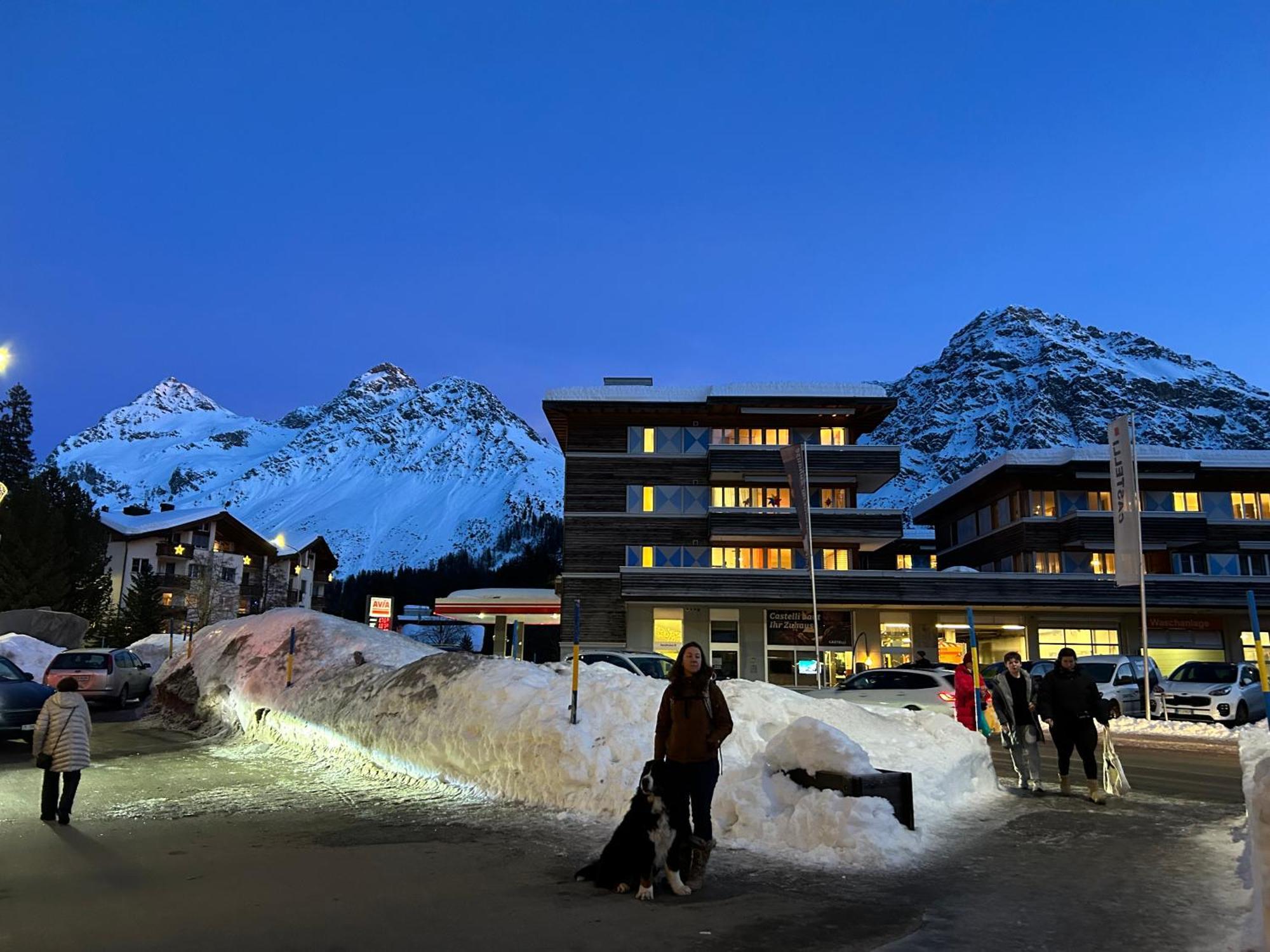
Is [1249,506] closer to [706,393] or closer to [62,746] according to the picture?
[706,393]

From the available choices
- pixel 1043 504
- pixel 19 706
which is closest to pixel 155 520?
pixel 19 706

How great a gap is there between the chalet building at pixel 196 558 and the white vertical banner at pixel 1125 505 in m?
49.4

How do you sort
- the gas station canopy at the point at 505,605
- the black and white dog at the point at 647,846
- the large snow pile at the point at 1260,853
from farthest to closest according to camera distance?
the gas station canopy at the point at 505,605 < the black and white dog at the point at 647,846 < the large snow pile at the point at 1260,853

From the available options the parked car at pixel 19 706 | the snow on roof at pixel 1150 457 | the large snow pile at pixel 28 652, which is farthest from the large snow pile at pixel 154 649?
the snow on roof at pixel 1150 457

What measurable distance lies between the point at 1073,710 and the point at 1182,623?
41571 millimetres

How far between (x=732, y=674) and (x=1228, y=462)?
2898 centimetres

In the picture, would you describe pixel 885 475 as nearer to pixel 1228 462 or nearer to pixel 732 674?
pixel 732 674

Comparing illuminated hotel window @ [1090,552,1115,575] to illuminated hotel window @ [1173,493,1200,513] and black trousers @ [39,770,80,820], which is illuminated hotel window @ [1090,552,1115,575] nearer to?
illuminated hotel window @ [1173,493,1200,513]

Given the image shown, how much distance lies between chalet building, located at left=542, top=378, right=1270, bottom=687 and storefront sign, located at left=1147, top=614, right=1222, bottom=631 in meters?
0.09

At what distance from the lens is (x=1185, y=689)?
24359 mm

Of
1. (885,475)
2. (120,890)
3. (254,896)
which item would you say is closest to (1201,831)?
(254,896)

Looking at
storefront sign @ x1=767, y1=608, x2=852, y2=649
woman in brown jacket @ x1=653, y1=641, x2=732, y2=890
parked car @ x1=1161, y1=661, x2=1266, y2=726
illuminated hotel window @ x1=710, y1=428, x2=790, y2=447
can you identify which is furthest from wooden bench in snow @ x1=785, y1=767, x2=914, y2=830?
illuminated hotel window @ x1=710, y1=428, x2=790, y2=447

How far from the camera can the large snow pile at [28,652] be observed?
28.9 metres

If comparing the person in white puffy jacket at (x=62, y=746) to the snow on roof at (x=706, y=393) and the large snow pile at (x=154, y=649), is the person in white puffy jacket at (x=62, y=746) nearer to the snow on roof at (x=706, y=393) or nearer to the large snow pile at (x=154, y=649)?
the large snow pile at (x=154, y=649)
